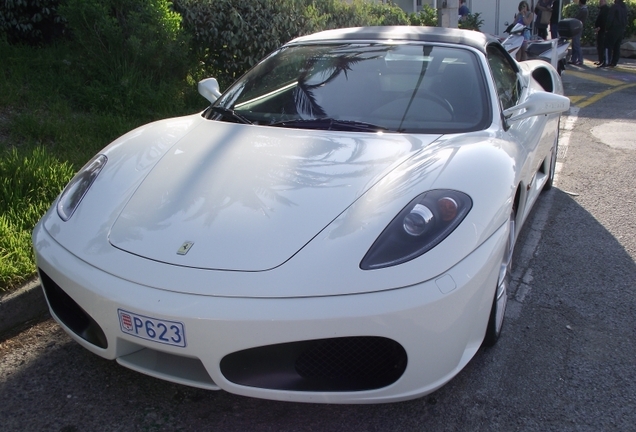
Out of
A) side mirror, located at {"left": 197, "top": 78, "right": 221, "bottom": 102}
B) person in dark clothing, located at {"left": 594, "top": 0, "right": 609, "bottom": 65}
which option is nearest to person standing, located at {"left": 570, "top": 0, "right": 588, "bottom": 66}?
person in dark clothing, located at {"left": 594, "top": 0, "right": 609, "bottom": 65}

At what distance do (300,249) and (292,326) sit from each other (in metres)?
0.29

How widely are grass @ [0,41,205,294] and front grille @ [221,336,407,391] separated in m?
1.57

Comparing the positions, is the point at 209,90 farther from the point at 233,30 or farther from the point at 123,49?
the point at 233,30

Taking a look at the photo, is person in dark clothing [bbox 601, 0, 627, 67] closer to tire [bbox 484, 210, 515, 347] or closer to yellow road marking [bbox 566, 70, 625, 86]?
yellow road marking [bbox 566, 70, 625, 86]

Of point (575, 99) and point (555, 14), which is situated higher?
point (555, 14)

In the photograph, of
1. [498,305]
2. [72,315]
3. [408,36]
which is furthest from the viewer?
[408,36]

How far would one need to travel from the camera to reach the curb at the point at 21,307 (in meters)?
2.85

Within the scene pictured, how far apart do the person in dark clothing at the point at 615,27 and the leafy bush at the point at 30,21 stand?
35.7 ft

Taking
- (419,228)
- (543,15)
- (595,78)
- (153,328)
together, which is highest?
(419,228)

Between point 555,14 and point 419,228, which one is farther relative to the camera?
point 555,14

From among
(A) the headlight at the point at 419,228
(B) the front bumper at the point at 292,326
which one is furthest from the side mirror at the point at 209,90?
(A) the headlight at the point at 419,228

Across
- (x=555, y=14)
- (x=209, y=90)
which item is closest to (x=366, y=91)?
(x=209, y=90)

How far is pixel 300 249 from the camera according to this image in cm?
206

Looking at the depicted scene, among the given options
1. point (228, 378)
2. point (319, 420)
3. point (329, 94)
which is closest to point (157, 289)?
point (228, 378)
